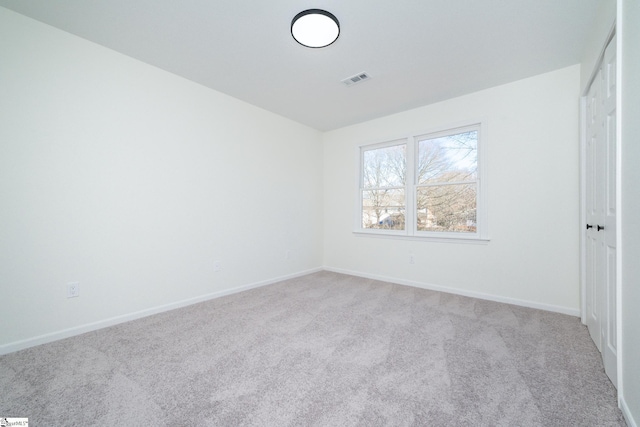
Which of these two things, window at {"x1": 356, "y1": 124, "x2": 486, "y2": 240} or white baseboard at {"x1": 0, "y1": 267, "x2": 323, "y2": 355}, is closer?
white baseboard at {"x1": 0, "y1": 267, "x2": 323, "y2": 355}

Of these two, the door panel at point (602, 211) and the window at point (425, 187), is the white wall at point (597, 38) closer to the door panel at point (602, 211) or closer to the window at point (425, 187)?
the door panel at point (602, 211)

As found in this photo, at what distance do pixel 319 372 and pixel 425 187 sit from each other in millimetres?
2888

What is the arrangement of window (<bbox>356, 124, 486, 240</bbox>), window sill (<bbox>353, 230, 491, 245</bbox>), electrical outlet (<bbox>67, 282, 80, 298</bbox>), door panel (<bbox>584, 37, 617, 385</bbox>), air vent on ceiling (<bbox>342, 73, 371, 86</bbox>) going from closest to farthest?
door panel (<bbox>584, 37, 617, 385</bbox>)
electrical outlet (<bbox>67, 282, 80, 298</bbox>)
air vent on ceiling (<bbox>342, 73, 371, 86</bbox>)
window sill (<bbox>353, 230, 491, 245</bbox>)
window (<bbox>356, 124, 486, 240</bbox>)

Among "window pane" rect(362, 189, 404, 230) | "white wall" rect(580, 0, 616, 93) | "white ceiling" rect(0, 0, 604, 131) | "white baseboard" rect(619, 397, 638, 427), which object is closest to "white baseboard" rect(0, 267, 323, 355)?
"window pane" rect(362, 189, 404, 230)

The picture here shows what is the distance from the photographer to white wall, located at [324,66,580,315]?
269 cm

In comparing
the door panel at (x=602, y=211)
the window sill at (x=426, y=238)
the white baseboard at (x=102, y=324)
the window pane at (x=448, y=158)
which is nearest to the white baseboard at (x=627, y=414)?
the door panel at (x=602, y=211)

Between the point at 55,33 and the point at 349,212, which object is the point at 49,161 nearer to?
the point at 55,33

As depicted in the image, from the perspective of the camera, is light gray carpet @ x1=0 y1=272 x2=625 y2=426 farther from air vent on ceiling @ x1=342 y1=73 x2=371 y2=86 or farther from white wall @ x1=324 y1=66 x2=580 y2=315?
air vent on ceiling @ x1=342 y1=73 x2=371 y2=86

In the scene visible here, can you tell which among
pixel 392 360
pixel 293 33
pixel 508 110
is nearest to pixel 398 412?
pixel 392 360

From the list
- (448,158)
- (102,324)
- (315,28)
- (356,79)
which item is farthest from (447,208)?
(102,324)

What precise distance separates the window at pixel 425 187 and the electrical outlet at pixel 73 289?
11.5 feet

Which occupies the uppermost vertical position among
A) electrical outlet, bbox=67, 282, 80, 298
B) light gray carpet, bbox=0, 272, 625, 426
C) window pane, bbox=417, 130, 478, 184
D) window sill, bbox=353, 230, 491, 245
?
window pane, bbox=417, 130, 478, 184

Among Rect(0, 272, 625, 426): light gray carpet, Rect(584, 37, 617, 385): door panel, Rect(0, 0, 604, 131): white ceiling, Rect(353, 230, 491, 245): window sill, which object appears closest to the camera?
Rect(0, 272, 625, 426): light gray carpet

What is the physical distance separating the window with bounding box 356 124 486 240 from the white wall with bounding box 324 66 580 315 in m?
0.17
